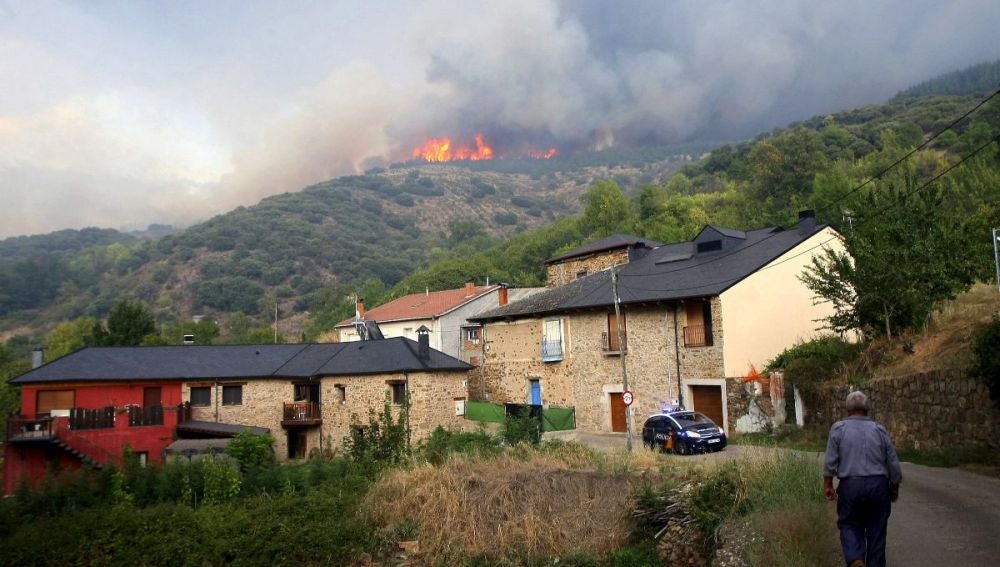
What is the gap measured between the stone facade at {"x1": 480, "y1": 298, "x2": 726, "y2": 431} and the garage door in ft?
1.52

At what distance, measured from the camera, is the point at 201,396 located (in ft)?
113

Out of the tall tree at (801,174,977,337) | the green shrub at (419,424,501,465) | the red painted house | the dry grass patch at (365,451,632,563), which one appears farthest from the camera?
the red painted house

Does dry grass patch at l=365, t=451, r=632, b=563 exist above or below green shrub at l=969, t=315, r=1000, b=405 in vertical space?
below

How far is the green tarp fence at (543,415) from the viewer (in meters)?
29.3

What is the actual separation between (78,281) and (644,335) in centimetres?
12844

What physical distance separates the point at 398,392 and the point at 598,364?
9.35m

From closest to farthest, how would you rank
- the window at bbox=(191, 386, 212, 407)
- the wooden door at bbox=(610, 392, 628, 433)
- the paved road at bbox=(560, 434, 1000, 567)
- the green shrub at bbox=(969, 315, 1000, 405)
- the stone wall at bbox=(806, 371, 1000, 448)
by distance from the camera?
1. the paved road at bbox=(560, 434, 1000, 567)
2. the green shrub at bbox=(969, 315, 1000, 405)
3. the stone wall at bbox=(806, 371, 1000, 448)
4. the wooden door at bbox=(610, 392, 628, 433)
5. the window at bbox=(191, 386, 212, 407)

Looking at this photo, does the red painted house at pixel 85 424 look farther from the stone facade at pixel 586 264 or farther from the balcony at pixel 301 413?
the stone facade at pixel 586 264

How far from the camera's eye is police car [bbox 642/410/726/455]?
70.4 ft

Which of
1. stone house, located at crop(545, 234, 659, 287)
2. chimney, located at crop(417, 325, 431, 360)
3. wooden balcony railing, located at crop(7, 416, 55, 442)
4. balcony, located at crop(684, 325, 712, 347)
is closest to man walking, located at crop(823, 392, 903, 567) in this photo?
balcony, located at crop(684, 325, 712, 347)

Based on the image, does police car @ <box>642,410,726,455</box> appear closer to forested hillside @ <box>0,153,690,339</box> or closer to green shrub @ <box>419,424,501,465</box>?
green shrub @ <box>419,424,501,465</box>

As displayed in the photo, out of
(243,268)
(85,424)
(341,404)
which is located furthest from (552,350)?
(243,268)

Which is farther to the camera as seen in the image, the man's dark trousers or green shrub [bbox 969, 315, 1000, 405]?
green shrub [bbox 969, 315, 1000, 405]

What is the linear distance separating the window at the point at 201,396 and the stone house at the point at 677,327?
15468mm
